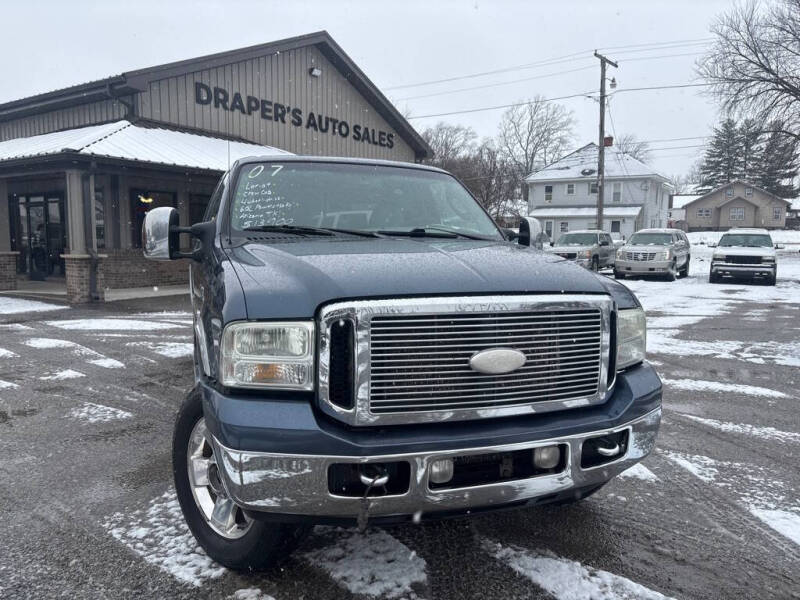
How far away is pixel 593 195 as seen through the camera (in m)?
A: 47.5

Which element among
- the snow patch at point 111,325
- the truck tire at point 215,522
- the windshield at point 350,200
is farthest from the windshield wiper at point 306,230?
the snow patch at point 111,325

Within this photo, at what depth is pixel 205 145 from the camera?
15523mm

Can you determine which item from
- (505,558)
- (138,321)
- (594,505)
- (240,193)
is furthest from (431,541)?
(138,321)

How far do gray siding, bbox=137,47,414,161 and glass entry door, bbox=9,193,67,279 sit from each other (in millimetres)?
4093

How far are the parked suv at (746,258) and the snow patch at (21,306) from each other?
18.1m

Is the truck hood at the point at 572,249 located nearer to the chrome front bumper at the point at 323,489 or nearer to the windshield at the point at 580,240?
the windshield at the point at 580,240

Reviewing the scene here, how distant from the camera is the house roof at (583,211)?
45.9 meters

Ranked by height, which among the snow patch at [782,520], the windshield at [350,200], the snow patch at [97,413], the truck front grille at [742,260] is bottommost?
the snow patch at [782,520]

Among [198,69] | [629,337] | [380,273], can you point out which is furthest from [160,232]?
[198,69]

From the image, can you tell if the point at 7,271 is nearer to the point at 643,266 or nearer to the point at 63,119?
the point at 63,119

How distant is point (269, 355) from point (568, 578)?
1.60m

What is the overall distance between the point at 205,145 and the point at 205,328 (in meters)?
14.1

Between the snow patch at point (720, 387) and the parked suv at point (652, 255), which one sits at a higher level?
the parked suv at point (652, 255)

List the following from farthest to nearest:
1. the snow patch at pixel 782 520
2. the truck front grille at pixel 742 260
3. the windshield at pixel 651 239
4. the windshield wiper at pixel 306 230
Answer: the windshield at pixel 651 239 → the truck front grille at pixel 742 260 → the windshield wiper at pixel 306 230 → the snow patch at pixel 782 520
